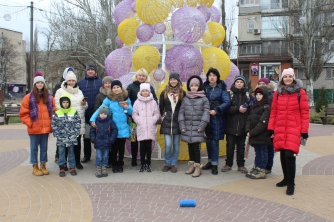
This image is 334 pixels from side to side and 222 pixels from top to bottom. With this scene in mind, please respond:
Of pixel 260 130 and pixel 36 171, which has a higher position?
pixel 260 130

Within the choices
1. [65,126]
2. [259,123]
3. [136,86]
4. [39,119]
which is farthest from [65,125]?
[259,123]

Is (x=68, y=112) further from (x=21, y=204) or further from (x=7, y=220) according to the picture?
(x=7, y=220)

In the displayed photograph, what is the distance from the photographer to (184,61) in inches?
245

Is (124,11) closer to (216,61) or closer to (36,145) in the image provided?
(216,61)

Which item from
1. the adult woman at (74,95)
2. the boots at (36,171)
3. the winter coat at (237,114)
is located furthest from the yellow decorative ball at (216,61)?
the boots at (36,171)

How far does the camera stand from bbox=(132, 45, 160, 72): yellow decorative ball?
6398 millimetres

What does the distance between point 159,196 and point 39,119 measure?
105 inches

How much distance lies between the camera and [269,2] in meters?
36.7

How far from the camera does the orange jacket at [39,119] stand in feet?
18.3

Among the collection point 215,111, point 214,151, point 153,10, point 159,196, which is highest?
point 153,10

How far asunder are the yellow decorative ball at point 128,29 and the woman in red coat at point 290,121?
11.5 feet

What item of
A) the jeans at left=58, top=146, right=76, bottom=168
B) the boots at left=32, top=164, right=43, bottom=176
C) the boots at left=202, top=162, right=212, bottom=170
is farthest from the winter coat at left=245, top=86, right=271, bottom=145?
the boots at left=32, top=164, right=43, bottom=176

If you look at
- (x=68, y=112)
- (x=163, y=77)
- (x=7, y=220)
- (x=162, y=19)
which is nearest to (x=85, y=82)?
(x=68, y=112)

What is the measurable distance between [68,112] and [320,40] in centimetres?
2944
